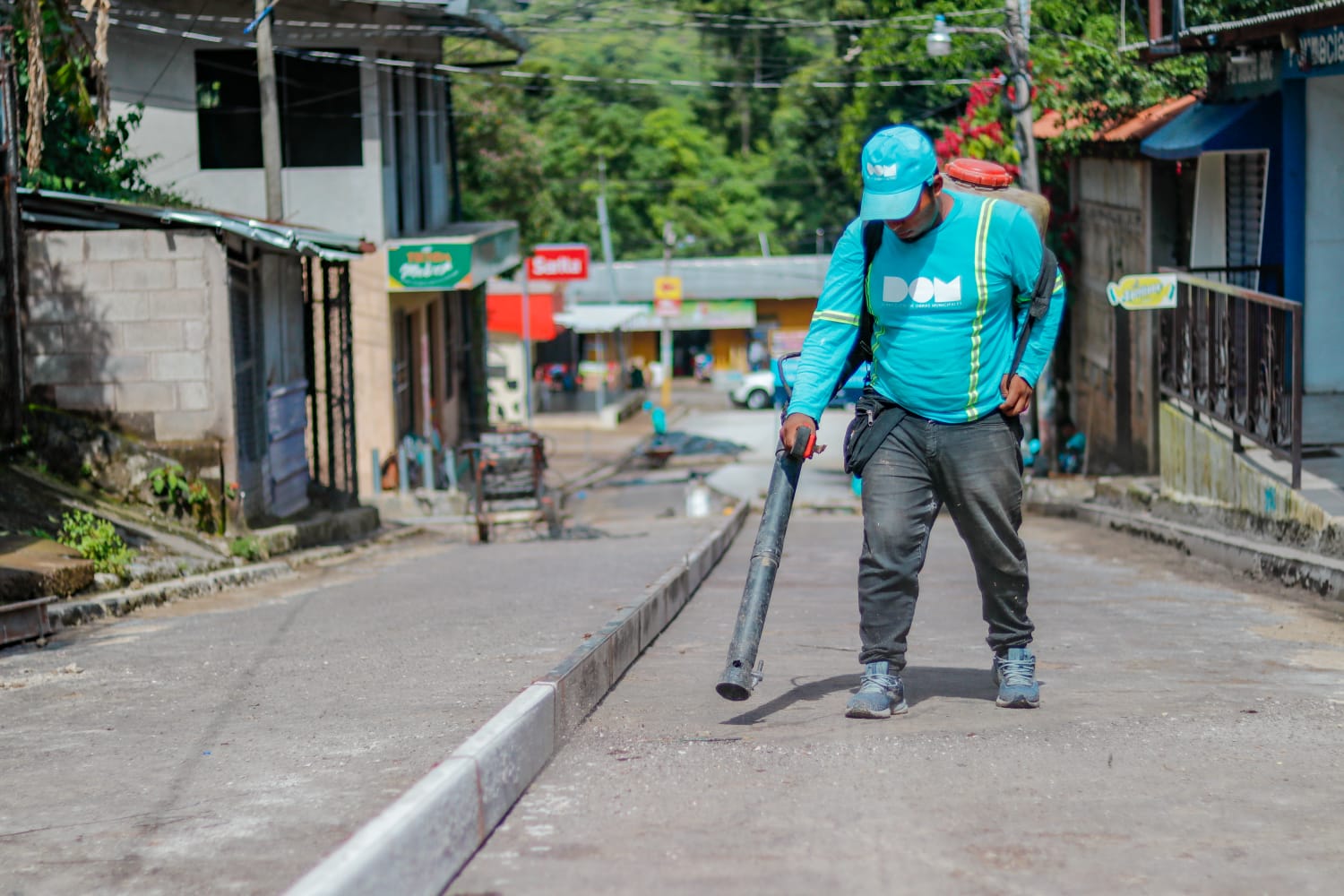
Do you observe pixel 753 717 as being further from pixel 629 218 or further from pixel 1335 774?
pixel 629 218

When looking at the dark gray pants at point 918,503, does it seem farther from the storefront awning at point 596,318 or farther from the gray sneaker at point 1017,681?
the storefront awning at point 596,318

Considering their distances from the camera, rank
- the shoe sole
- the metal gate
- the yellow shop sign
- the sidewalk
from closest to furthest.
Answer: the sidewalk → the shoe sole → the yellow shop sign → the metal gate

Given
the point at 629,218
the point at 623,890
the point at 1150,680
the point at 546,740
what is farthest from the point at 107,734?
the point at 629,218

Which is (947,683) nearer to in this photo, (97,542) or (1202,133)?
(97,542)

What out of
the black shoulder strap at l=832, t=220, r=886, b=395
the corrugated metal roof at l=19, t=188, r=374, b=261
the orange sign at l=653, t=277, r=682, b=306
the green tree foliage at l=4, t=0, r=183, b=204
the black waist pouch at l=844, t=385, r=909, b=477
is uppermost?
the green tree foliage at l=4, t=0, r=183, b=204

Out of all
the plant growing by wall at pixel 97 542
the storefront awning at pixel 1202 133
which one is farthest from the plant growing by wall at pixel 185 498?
the storefront awning at pixel 1202 133

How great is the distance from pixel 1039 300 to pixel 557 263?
30.2 metres

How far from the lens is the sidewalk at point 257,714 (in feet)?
12.6

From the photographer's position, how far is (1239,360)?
13.1 metres

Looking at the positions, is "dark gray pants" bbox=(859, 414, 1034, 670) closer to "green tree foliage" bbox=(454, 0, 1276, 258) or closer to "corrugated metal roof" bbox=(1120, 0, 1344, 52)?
"corrugated metal roof" bbox=(1120, 0, 1344, 52)

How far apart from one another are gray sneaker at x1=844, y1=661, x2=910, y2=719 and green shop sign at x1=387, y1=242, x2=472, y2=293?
20153 mm

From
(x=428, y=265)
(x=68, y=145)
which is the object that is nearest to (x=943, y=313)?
(x=68, y=145)

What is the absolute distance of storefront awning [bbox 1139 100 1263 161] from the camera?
540 inches

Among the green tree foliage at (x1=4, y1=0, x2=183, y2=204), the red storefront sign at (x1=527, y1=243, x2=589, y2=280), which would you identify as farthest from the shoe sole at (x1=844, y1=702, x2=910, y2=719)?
the red storefront sign at (x1=527, y1=243, x2=589, y2=280)
